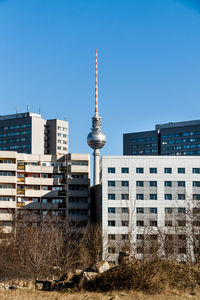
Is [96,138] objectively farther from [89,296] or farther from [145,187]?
[89,296]

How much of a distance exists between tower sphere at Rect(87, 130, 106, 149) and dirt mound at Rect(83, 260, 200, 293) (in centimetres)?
11077

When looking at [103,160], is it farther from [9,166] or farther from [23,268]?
[23,268]

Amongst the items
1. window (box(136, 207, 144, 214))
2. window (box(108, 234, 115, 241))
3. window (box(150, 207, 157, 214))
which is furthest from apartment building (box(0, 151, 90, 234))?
window (box(150, 207, 157, 214))

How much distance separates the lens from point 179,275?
144 feet

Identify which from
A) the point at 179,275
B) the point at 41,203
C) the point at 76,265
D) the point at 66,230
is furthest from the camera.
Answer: the point at 41,203

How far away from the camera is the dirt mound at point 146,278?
4261 centimetres

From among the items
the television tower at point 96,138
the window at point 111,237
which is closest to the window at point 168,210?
the window at point 111,237

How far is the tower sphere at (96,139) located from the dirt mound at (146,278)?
111m

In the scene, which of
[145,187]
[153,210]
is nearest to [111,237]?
[153,210]

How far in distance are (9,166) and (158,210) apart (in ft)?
98.6

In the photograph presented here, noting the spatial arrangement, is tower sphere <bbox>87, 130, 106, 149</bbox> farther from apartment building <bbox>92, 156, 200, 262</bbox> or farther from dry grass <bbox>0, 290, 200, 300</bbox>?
dry grass <bbox>0, 290, 200, 300</bbox>

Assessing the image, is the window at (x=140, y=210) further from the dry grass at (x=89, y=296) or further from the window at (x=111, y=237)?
the dry grass at (x=89, y=296)

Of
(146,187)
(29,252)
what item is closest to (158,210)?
(146,187)

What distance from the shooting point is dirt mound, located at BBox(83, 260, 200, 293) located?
42609mm
